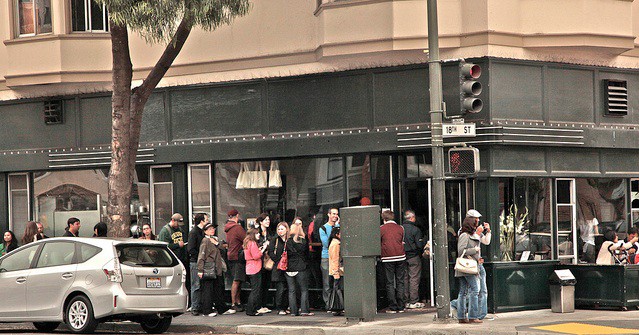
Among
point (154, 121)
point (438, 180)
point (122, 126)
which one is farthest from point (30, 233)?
point (438, 180)

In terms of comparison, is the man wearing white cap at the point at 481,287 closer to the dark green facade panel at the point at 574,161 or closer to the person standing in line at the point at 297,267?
the dark green facade panel at the point at 574,161

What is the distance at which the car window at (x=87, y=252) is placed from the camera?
16500mm

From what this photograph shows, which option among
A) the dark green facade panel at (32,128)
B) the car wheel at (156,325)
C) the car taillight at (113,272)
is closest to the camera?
the car taillight at (113,272)

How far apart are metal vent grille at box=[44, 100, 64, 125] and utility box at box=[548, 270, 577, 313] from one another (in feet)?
36.5

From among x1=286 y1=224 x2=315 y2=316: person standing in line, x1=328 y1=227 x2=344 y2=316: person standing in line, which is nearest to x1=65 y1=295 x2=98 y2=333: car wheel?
x1=286 y1=224 x2=315 y2=316: person standing in line

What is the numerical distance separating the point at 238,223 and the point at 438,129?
527 centimetres

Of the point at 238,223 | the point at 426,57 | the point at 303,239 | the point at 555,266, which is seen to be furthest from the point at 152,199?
the point at 555,266

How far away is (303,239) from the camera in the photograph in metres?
→ 18.8

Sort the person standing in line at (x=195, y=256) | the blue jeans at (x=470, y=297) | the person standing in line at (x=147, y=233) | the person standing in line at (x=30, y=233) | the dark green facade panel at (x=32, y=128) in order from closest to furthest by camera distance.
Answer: the blue jeans at (x=470, y=297)
the person standing in line at (x=195, y=256)
the person standing in line at (x=147, y=233)
the person standing in line at (x=30, y=233)
the dark green facade panel at (x=32, y=128)

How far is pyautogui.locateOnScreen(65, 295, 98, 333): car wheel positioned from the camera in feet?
53.6

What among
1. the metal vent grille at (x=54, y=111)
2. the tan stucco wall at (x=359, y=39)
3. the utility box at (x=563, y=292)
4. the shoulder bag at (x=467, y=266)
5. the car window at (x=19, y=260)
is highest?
the tan stucco wall at (x=359, y=39)

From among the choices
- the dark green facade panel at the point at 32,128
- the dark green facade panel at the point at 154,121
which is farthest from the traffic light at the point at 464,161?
the dark green facade panel at the point at 32,128

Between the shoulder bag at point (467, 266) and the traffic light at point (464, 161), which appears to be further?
the shoulder bag at point (467, 266)

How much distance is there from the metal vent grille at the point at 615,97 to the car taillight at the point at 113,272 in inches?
372
